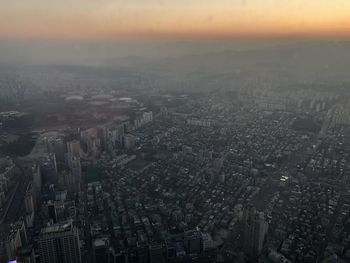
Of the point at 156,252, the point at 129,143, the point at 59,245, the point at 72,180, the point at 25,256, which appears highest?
the point at 25,256

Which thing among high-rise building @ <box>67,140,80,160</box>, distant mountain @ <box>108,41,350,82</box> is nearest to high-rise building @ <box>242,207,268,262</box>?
high-rise building @ <box>67,140,80,160</box>

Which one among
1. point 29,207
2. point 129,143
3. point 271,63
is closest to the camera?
point 29,207

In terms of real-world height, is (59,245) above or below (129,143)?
above

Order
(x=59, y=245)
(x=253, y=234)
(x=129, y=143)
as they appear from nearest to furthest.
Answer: (x=59, y=245) → (x=253, y=234) → (x=129, y=143)

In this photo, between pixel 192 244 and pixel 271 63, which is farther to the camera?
pixel 271 63

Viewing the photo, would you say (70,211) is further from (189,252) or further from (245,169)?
(245,169)

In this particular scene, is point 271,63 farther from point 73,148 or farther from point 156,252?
point 156,252

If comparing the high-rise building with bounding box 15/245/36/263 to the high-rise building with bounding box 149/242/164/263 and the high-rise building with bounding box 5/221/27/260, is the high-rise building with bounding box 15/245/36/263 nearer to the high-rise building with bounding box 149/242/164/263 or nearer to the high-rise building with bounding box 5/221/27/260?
the high-rise building with bounding box 5/221/27/260

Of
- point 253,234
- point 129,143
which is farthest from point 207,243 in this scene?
point 129,143
